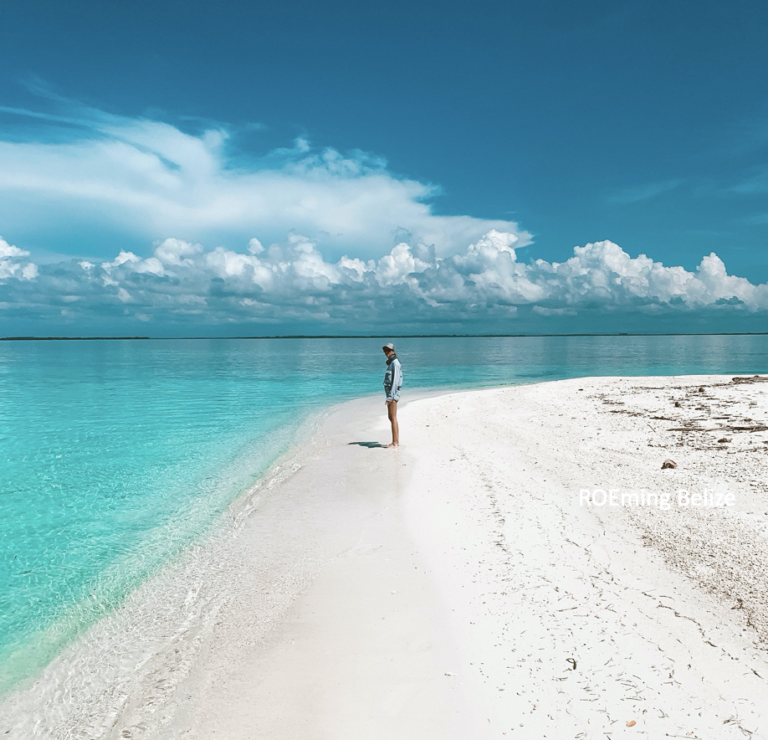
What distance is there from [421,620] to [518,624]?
1084 millimetres

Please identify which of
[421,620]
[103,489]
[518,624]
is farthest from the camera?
[103,489]

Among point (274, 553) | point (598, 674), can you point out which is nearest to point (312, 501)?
point (274, 553)

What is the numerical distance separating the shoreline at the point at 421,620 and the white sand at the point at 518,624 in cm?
2

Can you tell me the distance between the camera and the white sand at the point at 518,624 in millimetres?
4168

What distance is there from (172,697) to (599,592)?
15.6 feet

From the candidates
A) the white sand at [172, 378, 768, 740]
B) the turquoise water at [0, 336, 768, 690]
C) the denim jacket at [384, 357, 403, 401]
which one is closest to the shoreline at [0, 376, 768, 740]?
the white sand at [172, 378, 768, 740]

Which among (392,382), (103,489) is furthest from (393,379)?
(103,489)

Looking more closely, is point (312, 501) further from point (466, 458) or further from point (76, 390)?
point (76, 390)

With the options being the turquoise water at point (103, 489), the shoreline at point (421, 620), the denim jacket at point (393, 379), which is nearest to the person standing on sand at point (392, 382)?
the denim jacket at point (393, 379)

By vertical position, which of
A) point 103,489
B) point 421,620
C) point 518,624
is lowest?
point 103,489

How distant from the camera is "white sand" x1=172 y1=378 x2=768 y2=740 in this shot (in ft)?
13.7

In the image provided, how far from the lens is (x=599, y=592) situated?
585 centimetres

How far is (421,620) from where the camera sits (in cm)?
567

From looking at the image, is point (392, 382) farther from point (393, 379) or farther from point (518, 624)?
point (518, 624)
